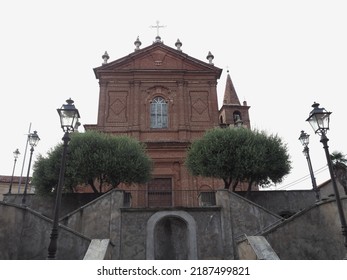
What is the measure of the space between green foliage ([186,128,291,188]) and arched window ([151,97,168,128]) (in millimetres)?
6624

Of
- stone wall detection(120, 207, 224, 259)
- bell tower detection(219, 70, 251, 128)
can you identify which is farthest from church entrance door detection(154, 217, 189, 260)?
bell tower detection(219, 70, 251, 128)

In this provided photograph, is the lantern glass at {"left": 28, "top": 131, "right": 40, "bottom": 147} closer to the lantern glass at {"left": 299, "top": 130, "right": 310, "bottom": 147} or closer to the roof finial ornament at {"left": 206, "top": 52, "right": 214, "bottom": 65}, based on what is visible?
the lantern glass at {"left": 299, "top": 130, "right": 310, "bottom": 147}

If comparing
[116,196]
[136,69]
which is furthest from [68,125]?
[136,69]

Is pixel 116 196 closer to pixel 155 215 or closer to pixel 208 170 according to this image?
pixel 155 215

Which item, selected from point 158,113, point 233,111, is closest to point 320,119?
point 158,113

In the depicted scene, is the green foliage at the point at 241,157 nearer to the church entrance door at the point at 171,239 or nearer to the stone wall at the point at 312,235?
the church entrance door at the point at 171,239

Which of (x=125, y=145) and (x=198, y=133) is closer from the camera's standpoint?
(x=125, y=145)

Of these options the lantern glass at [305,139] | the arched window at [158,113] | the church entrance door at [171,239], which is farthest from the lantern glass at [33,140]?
the lantern glass at [305,139]

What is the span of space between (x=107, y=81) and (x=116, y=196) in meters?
13.8

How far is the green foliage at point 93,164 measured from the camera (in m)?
16.5

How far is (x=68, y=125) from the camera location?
884cm

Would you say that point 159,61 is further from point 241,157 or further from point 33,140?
point 33,140

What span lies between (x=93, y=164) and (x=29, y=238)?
6293 mm

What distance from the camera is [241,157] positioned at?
1686 cm
